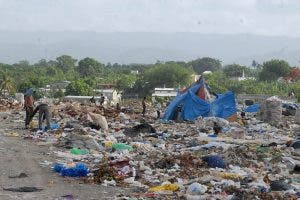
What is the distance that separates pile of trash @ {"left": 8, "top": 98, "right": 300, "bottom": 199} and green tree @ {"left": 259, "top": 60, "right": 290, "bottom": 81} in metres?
68.1

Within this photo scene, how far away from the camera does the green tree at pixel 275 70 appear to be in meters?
83.8

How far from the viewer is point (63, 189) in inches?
328

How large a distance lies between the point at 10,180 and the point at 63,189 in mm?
1087

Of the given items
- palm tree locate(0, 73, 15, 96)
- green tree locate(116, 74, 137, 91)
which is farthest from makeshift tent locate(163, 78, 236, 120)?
green tree locate(116, 74, 137, 91)

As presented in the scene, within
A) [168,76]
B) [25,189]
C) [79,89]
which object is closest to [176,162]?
[25,189]

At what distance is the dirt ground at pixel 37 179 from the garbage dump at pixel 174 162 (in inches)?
9.6

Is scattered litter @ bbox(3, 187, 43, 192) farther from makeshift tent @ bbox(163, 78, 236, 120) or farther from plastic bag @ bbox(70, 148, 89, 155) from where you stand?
makeshift tent @ bbox(163, 78, 236, 120)

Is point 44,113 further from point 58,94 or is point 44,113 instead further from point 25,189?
point 58,94

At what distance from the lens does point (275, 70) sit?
84.8 metres

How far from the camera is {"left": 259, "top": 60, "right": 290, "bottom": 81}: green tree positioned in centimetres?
8375

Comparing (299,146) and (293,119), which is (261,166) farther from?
(293,119)

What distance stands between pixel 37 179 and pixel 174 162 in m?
2.70

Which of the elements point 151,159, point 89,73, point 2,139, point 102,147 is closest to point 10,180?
point 151,159

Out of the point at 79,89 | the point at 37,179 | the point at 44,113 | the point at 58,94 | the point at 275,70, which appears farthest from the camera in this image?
the point at 275,70
